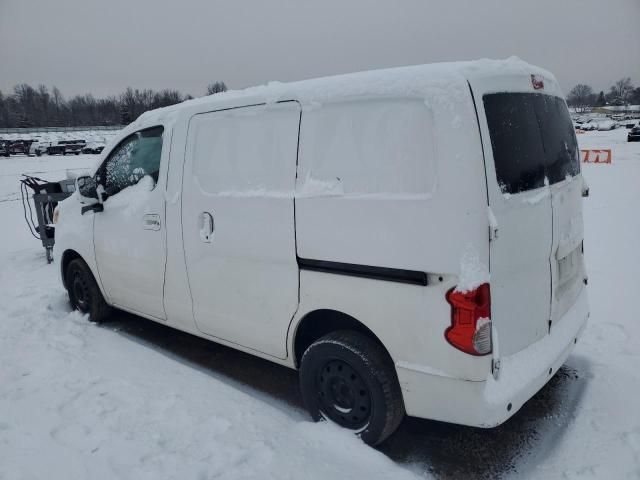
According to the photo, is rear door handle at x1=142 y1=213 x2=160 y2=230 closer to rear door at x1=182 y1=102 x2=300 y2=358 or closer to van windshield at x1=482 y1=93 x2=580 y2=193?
rear door at x1=182 y1=102 x2=300 y2=358

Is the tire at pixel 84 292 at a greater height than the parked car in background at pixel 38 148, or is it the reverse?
the parked car in background at pixel 38 148

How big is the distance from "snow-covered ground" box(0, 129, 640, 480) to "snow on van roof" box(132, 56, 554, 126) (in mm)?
2011

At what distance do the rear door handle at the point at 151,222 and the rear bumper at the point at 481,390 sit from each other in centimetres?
227

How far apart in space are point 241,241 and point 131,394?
4.51 ft

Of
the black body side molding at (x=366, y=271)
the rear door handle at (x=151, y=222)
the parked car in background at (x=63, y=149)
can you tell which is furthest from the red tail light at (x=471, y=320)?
the parked car in background at (x=63, y=149)

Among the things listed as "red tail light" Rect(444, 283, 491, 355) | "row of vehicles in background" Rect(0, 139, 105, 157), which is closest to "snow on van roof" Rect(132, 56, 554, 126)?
"red tail light" Rect(444, 283, 491, 355)

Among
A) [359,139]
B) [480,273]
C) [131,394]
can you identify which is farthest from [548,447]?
[131,394]

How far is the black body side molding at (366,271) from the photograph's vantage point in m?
2.40

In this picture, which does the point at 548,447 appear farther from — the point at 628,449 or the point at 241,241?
the point at 241,241

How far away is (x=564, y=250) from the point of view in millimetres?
2875

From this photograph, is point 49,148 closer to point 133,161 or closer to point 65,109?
point 133,161

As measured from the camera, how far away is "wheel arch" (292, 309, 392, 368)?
9.28 feet

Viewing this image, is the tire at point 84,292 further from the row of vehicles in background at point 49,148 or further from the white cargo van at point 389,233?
the row of vehicles in background at point 49,148

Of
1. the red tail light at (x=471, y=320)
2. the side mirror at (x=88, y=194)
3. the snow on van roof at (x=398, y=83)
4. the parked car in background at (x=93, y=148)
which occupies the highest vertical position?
the parked car in background at (x=93, y=148)
